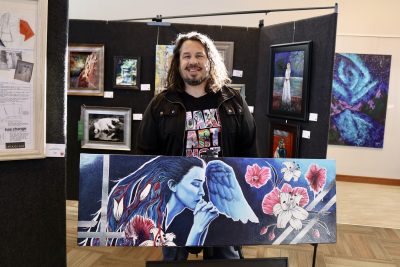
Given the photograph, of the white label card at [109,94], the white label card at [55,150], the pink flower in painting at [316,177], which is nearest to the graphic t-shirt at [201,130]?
the pink flower in painting at [316,177]

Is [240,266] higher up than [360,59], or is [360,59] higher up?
[360,59]

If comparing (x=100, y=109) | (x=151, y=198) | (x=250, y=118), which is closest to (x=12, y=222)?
(x=151, y=198)

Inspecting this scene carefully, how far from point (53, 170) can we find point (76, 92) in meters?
2.29

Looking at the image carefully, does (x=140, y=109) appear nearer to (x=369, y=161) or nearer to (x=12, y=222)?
(x=12, y=222)

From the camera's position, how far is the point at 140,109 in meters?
4.01

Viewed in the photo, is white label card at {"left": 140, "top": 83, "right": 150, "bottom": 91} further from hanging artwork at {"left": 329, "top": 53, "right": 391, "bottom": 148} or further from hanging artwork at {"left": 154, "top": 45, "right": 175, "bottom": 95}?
hanging artwork at {"left": 329, "top": 53, "right": 391, "bottom": 148}

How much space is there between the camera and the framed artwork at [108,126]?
398 centimetres

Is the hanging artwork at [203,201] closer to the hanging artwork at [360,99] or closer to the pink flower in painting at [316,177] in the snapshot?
the pink flower in painting at [316,177]

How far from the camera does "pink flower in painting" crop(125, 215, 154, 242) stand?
1383 millimetres

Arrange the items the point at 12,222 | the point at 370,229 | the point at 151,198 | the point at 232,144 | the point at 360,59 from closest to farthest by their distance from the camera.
→ the point at 151,198 → the point at 12,222 → the point at 232,144 → the point at 370,229 → the point at 360,59

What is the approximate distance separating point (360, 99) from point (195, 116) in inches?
177

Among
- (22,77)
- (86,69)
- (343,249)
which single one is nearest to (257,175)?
(22,77)

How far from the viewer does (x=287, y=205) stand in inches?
58.2

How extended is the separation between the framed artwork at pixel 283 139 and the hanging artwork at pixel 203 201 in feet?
5.96
